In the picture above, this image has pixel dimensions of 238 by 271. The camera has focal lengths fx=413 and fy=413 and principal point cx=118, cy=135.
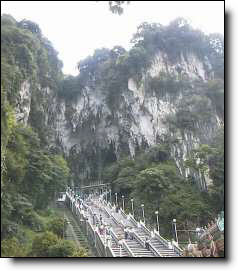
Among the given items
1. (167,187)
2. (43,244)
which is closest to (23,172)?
(43,244)

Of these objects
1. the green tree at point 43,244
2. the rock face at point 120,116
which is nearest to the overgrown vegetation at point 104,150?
the green tree at point 43,244

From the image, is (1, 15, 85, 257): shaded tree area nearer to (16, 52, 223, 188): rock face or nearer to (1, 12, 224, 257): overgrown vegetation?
(1, 12, 224, 257): overgrown vegetation

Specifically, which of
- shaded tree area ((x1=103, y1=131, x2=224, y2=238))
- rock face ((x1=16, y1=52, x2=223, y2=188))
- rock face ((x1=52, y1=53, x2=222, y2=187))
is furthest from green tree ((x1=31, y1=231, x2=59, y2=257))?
rock face ((x1=52, y1=53, x2=222, y2=187))

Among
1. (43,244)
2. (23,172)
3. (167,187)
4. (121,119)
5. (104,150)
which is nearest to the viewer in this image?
(43,244)

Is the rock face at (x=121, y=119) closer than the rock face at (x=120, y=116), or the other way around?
the rock face at (x=120, y=116)

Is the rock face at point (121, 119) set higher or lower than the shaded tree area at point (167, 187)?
higher

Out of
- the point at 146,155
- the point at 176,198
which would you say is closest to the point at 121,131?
the point at 146,155

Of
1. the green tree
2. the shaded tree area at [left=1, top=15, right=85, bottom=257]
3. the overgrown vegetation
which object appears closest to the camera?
the green tree

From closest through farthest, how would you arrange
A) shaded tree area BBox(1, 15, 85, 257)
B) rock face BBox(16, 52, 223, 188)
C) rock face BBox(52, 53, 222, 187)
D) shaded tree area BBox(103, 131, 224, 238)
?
shaded tree area BBox(1, 15, 85, 257) → shaded tree area BBox(103, 131, 224, 238) → rock face BBox(16, 52, 223, 188) → rock face BBox(52, 53, 222, 187)

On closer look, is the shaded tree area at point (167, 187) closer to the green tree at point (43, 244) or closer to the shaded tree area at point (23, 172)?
the shaded tree area at point (23, 172)

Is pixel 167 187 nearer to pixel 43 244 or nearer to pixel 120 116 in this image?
pixel 43 244
